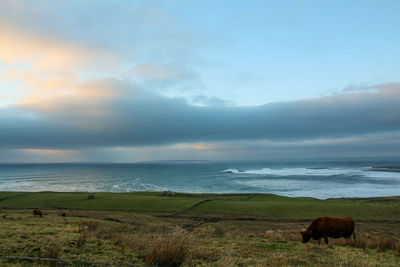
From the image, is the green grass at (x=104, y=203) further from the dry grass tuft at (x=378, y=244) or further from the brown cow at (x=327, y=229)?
the dry grass tuft at (x=378, y=244)

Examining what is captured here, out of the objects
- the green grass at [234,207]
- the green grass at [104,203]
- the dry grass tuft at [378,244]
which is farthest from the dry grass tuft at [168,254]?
the green grass at [104,203]

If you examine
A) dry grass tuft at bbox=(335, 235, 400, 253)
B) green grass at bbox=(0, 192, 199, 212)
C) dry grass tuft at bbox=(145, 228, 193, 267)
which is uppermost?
dry grass tuft at bbox=(145, 228, 193, 267)

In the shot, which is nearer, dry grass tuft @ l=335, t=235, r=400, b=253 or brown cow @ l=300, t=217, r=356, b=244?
dry grass tuft @ l=335, t=235, r=400, b=253

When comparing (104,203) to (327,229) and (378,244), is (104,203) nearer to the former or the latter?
(327,229)

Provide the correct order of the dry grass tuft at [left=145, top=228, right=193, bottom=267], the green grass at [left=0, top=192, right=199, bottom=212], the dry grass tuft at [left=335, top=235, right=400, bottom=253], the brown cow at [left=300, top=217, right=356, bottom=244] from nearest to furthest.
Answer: the dry grass tuft at [left=145, top=228, right=193, bottom=267] < the dry grass tuft at [left=335, top=235, right=400, bottom=253] < the brown cow at [left=300, top=217, right=356, bottom=244] < the green grass at [left=0, top=192, right=199, bottom=212]

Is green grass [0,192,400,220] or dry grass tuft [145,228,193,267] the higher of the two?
dry grass tuft [145,228,193,267]

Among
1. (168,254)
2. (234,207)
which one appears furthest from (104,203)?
(168,254)

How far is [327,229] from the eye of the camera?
12.9 m

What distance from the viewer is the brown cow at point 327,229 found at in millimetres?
12852

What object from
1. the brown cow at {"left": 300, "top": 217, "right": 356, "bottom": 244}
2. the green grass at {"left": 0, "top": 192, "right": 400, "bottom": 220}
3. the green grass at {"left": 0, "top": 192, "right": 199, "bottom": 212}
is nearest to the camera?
the brown cow at {"left": 300, "top": 217, "right": 356, "bottom": 244}

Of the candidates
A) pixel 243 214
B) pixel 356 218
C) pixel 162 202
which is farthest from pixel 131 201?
pixel 356 218

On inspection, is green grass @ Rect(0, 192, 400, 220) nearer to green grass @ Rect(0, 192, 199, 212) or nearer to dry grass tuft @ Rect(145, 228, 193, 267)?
green grass @ Rect(0, 192, 199, 212)

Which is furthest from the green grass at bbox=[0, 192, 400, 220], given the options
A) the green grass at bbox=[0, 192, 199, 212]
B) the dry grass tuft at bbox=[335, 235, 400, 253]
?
the dry grass tuft at bbox=[335, 235, 400, 253]

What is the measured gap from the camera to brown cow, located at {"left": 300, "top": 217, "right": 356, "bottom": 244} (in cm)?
1285
